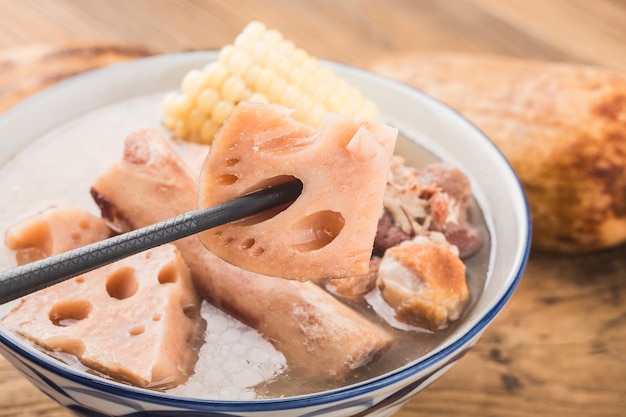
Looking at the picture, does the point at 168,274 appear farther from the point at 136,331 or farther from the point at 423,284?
the point at 423,284

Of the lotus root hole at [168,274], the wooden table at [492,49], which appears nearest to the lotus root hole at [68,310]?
the lotus root hole at [168,274]

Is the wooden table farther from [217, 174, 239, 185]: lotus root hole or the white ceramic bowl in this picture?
[217, 174, 239, 185]: lotus root hole

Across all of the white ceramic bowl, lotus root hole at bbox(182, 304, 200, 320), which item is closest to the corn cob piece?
the white ceramic bowl

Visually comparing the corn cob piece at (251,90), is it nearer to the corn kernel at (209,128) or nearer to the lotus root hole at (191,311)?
the corn kernel at (209,128)

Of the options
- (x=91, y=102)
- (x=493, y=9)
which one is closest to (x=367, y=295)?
(x=91, y=102)

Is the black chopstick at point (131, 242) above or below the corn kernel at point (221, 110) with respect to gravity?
below

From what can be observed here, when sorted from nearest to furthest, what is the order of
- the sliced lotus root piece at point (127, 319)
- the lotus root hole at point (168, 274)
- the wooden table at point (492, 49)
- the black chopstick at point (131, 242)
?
the black chopstick at point (131, 242), the sliced lotus root piece at point (127, 319), the lotus root hole at point (168, 274), the wooden table at point (492, 49)

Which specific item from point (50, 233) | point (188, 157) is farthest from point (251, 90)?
point (50, 233)
